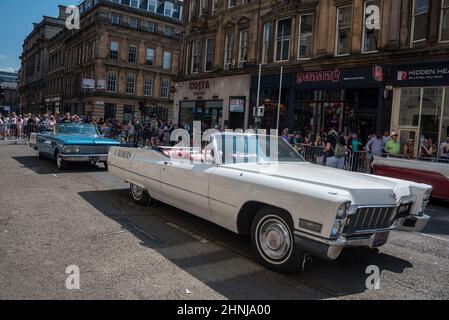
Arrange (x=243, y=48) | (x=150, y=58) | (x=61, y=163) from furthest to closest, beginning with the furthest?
1. (x=150, y=58)
2. (x=243, y=48)
3. (x=61, y=163)

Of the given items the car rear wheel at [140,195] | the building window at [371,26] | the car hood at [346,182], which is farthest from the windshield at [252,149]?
the building window at [371,26]

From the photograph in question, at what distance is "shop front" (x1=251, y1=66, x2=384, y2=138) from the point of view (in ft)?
62.2

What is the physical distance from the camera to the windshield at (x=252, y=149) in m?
6.11

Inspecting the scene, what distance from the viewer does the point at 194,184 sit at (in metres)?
6.11

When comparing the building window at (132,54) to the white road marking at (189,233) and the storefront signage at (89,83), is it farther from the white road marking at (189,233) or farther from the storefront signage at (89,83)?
the white road marking at (189,233)

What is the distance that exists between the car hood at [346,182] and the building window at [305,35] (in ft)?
57.2

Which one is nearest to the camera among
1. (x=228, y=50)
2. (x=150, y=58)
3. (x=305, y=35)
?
(x=305, y=35)

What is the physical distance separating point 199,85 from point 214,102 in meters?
2.36

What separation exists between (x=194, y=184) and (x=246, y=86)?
20.3m

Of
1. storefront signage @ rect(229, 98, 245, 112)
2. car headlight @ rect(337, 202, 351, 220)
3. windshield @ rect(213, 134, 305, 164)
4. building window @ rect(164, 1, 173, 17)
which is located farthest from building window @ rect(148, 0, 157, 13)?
car headlight @ rect(337, 202, 351, 220)

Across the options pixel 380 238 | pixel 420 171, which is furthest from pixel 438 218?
pixel 380 238

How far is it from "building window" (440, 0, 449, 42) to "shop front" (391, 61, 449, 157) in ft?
3.88

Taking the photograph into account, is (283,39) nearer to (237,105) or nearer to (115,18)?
(237,105)

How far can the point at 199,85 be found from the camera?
98.7 feet
